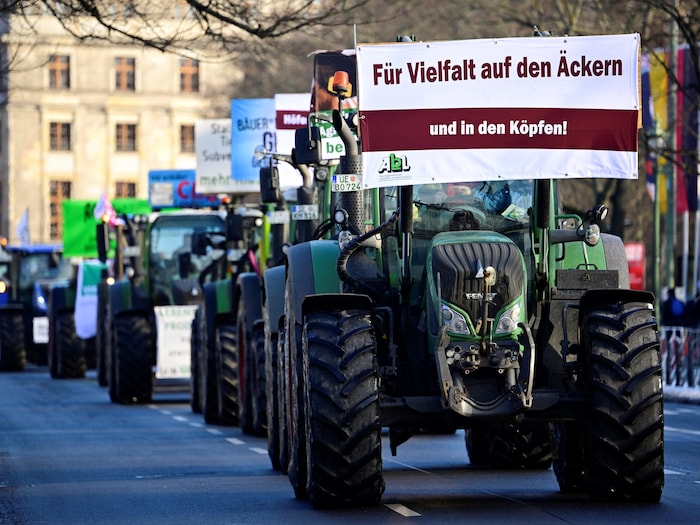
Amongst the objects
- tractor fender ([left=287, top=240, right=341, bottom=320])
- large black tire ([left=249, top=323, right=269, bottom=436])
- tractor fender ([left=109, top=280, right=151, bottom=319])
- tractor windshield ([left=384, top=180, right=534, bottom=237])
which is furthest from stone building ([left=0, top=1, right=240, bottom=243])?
tractor windshield ([left=384, top=180, right=534, bottom=237])

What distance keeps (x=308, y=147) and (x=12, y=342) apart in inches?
1102

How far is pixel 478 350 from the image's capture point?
1234 centimetres

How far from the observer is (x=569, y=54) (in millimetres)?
12555

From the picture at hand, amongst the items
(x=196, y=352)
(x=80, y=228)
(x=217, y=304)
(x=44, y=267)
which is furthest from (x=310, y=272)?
(x=44, y=267)

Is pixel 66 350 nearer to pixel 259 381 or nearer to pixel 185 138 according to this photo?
pixel 259 381

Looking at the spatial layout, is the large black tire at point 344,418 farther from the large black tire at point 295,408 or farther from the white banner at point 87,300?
the white banner at point 87,300

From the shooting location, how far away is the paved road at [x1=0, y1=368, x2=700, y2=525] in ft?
40.3

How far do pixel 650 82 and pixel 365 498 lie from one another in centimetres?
2236

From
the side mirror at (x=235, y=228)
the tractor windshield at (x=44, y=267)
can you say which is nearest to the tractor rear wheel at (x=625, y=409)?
the side mirror at (x=235, y=228)

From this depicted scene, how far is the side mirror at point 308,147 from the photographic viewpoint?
1441cm

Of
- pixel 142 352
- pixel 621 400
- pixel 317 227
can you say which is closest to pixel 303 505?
pixel 621 400

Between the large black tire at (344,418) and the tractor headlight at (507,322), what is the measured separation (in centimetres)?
80

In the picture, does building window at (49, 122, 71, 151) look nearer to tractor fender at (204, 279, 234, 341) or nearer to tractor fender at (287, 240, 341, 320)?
tractor fender at (204, 279, 234, 341)

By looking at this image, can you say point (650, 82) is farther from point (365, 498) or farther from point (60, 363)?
point (365, 498)
